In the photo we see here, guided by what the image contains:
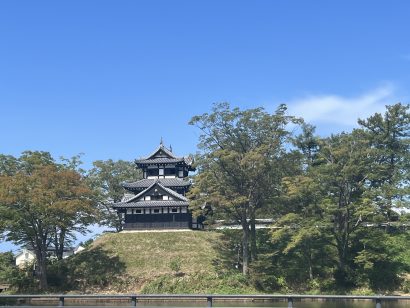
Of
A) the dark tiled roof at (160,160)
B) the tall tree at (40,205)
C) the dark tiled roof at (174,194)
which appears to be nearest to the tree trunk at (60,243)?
the tall tree at (40,205)

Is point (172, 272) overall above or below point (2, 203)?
below

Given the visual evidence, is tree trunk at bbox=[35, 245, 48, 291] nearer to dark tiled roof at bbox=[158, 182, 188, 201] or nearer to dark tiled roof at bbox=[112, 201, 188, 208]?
dark tiled roof at bbox=[112, 201, 188, 208]

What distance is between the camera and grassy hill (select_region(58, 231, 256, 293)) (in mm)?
51406

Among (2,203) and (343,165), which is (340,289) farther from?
(2,203)

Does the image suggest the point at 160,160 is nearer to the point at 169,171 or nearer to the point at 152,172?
the point at 169,171

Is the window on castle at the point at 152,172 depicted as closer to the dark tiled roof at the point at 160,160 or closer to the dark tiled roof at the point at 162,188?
the dark tiled roof at the point at 160,160

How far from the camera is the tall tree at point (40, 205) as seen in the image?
52719mm

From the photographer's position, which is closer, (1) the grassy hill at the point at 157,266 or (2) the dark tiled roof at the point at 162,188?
(1) the grassy hill at the point at 157,266

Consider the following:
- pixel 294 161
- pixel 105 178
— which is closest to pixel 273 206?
pixel 294 161

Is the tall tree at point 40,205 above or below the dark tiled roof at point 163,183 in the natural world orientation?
below

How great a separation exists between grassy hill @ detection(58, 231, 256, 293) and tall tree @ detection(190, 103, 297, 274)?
408 cm

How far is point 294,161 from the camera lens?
56.5m

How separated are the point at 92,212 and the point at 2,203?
10.2 meters

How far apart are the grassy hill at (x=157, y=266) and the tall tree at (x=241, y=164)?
408 cm
